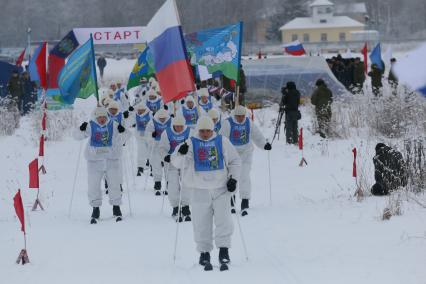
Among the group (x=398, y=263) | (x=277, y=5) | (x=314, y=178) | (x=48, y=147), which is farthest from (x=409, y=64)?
(x=277, y=5)

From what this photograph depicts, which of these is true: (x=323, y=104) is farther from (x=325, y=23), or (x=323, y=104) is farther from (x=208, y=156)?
(x=325, y=23)

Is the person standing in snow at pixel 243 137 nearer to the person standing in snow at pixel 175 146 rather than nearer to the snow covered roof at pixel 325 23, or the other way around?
the person standing in snow at pixel 175 146

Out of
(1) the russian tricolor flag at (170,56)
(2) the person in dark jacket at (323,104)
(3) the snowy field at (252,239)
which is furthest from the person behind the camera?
(2) the person in dark jacket at (323,104)

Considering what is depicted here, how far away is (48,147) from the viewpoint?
21.8 m

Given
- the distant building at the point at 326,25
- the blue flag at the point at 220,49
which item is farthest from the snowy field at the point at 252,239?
the distant building at the point at 326,25

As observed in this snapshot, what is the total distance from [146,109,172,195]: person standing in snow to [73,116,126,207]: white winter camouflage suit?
1636mm

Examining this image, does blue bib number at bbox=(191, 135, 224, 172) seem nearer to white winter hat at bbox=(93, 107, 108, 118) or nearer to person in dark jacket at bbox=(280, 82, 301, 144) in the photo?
white winter hat at bbox=(93, 107, 108, 118)

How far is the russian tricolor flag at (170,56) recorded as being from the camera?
9945 millimetres

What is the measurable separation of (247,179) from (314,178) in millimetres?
3918

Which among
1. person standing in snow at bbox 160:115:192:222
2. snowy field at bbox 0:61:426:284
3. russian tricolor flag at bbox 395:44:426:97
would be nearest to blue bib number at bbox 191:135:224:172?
snowy field at bbox 0:61:426:284

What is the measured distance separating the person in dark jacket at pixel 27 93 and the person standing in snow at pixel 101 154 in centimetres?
1613

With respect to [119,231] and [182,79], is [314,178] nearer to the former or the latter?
[119,231]

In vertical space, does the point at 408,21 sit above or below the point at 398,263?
above

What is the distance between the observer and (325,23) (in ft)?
314
